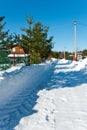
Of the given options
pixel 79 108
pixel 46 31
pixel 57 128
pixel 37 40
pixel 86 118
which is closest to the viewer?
pixel 57 128

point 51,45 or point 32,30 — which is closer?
point 32,30

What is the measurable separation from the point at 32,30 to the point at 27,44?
2221mm

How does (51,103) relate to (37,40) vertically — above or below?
below

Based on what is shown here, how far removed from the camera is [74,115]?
7484 mm

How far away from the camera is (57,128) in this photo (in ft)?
20.8

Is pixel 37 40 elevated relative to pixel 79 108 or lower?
elevated

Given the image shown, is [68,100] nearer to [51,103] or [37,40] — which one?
[51,103]

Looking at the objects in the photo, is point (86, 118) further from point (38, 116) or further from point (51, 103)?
point (51, 103)

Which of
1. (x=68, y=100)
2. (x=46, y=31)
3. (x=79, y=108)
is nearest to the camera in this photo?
(x=79, y=108)

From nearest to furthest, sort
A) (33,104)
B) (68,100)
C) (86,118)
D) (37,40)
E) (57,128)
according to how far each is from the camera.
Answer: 1. (57,128)
2. (86,118)
3. (33,104)
4. (68,100)
5. (37,40)

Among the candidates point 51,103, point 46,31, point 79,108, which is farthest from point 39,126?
point 46,31

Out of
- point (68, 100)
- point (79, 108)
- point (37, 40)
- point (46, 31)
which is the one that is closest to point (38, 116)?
point (79, 108)

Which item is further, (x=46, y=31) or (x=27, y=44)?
(x=46, y=31)

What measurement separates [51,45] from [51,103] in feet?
131
